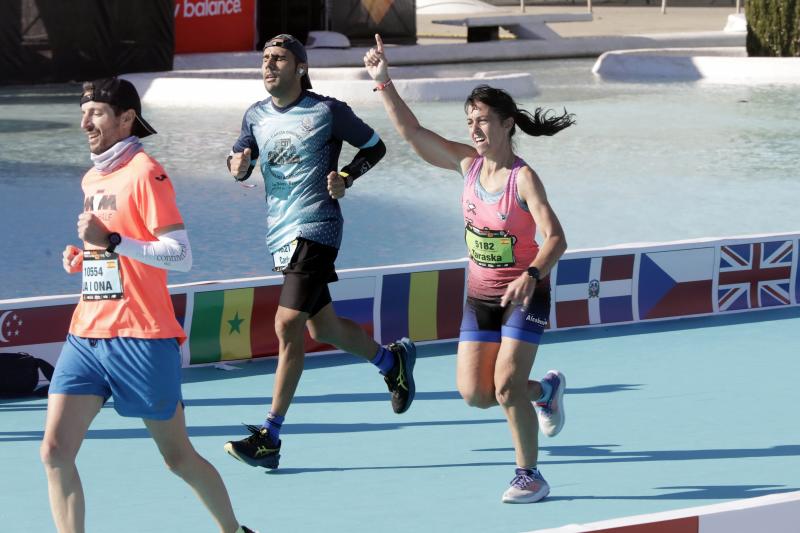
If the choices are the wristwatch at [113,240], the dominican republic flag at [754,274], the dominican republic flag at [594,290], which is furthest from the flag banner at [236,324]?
the wristwatch at [113,240]

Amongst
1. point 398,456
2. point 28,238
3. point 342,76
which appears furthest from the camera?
point 342,76

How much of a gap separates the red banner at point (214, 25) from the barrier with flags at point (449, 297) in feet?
65.6

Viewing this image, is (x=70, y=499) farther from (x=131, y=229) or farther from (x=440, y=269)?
(x=440, y=269)

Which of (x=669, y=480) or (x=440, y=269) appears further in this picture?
(x=440, y=269)

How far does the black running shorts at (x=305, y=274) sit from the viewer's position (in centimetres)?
693

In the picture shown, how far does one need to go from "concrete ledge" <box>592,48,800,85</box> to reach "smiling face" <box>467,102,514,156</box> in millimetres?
21380

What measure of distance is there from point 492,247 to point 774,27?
23.6 metres

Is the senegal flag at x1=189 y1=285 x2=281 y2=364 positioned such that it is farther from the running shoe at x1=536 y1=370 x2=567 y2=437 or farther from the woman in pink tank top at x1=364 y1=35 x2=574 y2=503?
the woman in pink tank top at x1=364 y1=35 x2=574 y2=503

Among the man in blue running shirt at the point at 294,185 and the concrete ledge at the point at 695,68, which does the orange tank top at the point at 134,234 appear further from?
the concrete ledge at the point at 695,68

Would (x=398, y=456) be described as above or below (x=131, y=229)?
below

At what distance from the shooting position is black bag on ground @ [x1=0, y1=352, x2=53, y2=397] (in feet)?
26.3

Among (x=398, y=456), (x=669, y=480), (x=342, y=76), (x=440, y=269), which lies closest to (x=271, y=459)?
(x=398, y=456)

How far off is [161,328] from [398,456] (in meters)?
2.23

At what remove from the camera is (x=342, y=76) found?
2542 cm
